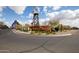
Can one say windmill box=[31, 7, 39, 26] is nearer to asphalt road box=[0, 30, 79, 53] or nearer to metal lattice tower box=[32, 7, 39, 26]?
metal lattice tower box=[32, 7, 39, 26]

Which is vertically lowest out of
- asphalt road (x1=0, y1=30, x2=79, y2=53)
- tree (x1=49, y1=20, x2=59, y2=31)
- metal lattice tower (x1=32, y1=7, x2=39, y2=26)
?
asphalt road (x1=0, y1=30, x2=79, y2=53)

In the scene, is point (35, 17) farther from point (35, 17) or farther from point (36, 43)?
point (36, 43)

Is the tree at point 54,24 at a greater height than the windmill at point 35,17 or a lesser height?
lesser

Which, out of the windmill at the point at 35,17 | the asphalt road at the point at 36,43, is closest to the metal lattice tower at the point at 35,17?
the windmill at the point at 35,17

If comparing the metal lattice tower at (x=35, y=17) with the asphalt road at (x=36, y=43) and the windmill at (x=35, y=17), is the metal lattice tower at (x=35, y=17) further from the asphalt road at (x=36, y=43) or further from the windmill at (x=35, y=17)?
the asphalt road at (x=36, y=43)

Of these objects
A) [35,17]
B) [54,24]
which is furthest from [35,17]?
[54,24]

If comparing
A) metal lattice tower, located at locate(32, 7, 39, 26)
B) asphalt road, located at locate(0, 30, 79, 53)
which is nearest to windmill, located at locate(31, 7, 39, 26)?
metal lattice tower, located at locate(32, 7, 39, 26)

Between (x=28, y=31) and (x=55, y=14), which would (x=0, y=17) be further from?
(x=55, y=14)

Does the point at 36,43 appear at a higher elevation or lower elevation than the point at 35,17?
lower

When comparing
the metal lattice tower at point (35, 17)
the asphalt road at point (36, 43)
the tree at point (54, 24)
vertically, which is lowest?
the asphalt road at point (36, 43)
